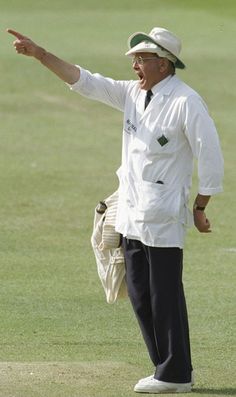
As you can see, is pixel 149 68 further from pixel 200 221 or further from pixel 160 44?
pixel 200 221

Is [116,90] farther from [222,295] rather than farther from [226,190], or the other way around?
[226,190]

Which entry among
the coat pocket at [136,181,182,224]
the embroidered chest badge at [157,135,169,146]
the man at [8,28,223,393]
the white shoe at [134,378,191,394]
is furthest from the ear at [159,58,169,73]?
the white shoe at [134,378,191,394]

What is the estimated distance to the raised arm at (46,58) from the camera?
7699 millimetres

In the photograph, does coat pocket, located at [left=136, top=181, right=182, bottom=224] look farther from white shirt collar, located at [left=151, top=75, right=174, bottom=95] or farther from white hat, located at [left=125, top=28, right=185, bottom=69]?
white hat, located at [left=125, top=28, right=185, bottom=69]

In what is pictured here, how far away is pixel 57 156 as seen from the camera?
58.3 ft

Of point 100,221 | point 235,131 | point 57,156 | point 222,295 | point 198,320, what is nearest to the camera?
point 100,221

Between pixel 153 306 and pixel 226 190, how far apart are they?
8.50 metres

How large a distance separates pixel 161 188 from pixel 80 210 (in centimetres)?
736

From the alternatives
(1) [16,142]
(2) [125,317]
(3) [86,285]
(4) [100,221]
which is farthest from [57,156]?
(4) [100,221]

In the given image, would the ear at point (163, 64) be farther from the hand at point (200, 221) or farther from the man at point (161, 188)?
the hand at point (200, 221)

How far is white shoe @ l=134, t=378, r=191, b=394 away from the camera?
7551 millimetres

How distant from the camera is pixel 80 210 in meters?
14.8

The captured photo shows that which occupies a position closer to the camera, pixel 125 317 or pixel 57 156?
pixel 125 317

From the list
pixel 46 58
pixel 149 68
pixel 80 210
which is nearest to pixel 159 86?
pixel 149 68
